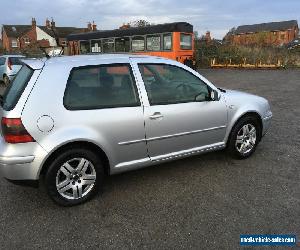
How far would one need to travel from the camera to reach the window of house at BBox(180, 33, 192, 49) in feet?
53.2

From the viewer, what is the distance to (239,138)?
464cm

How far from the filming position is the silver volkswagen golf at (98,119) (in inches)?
124

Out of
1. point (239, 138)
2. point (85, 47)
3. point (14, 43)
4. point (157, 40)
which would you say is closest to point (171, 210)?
point (239, 138)

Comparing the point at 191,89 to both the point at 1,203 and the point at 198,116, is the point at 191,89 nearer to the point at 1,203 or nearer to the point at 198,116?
the point at 198,116

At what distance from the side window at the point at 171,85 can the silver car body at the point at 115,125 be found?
75mm

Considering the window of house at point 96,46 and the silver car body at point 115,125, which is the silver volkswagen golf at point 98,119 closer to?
the silver car body at point 115,125

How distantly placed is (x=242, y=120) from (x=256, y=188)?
3.78 feet

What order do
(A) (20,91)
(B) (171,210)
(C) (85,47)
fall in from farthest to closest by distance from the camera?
(C) (85,47) < (B) (171,210) < (A) (20,91)

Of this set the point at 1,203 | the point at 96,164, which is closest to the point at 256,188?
the point at 96,164

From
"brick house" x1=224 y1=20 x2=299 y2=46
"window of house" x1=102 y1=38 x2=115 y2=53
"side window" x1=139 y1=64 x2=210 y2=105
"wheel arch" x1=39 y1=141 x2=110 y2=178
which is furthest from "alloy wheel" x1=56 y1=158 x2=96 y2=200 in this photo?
"brick house" x1=224 y1=20 x2=299 y2=46

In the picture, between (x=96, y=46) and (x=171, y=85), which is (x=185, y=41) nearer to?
(x=96, y=46)

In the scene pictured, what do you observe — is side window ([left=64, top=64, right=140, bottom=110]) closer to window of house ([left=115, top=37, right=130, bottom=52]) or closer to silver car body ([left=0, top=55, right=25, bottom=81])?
silver car body ([left=0, top=55, right=25, bottom=81])

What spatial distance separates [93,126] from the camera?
133 inches

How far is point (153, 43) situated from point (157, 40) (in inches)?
10.2
